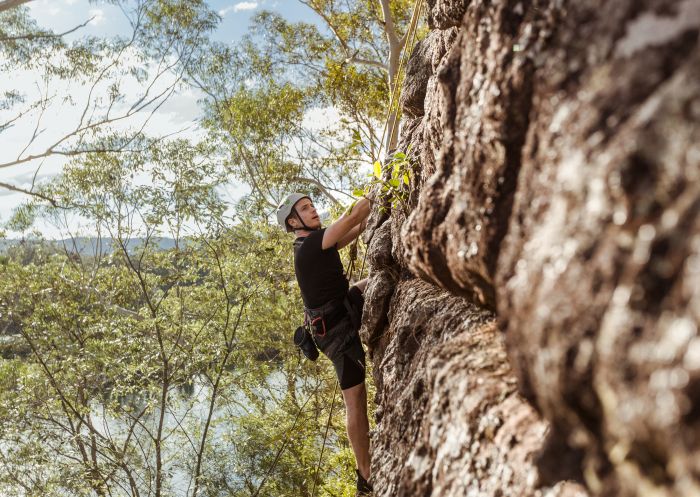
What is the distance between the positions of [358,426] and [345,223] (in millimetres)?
1388

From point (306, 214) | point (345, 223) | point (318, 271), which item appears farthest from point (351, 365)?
point (306, 214)

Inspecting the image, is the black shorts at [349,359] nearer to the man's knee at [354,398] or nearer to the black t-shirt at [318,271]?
the man's knee at [354,398]

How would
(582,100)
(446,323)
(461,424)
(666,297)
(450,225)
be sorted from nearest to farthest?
(666,297) → (582,100) → (461,424) → (450,225) → (446,323)

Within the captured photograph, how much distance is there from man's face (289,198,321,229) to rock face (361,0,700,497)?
7.97 feet

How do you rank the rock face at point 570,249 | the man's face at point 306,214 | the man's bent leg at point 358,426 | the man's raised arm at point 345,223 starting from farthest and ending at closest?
1. the man's face at point 306,214
2. the man's bent leg at point 358,426
3. the man's raised arm at point 345,223
4. the rock face at point 570,249

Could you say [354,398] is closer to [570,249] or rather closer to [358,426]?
[358,426]

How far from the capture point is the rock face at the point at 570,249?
673 millimetres

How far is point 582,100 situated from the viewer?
A: 2.89 ft

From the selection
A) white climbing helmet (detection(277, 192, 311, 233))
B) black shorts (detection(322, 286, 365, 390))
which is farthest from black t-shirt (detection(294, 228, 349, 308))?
white climbing helmet (detection(277, 192, 311, 233))

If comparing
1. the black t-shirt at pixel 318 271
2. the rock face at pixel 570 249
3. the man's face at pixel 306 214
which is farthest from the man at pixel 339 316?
the rock face at pixel 570 249

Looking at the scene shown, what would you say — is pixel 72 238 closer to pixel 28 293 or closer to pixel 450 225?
pixel 28 293

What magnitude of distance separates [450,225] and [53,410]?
13347mm

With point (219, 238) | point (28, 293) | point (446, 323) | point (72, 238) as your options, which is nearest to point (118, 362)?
point (219, 238)

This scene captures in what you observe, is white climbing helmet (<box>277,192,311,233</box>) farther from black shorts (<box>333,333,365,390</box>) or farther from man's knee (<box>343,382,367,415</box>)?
man's knee (<box>343,382,367,415</box>)
